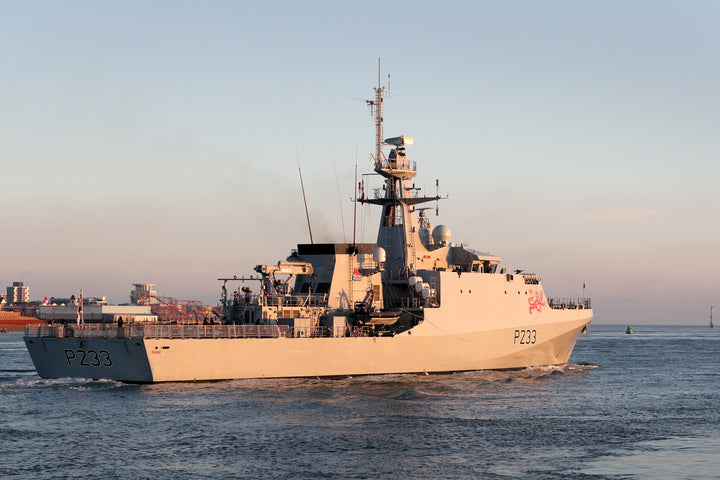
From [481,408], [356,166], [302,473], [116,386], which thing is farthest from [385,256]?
[302,473]

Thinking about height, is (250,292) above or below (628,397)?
above

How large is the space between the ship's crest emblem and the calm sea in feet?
19.3

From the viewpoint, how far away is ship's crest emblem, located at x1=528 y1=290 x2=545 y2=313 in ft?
128

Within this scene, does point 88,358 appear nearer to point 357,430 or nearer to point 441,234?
point 357,430

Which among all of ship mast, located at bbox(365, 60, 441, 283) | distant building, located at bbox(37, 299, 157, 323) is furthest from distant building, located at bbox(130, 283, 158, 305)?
ship mast, located at bbox(365, 60, 441, 283)

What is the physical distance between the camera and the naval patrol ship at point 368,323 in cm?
2947

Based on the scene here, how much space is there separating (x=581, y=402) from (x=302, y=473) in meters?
15.0

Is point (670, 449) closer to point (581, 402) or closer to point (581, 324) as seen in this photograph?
point (581, 402)

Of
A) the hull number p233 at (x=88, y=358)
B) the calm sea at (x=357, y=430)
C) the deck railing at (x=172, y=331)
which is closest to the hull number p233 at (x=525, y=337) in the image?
the calm sea at (x=357, y=430)

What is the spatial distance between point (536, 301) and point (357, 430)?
759 inches

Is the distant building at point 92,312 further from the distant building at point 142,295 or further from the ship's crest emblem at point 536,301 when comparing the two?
Answer: the ship's crest emblem at point 536,301

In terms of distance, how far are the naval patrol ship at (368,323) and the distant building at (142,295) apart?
458 ft

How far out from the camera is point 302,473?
17500mm

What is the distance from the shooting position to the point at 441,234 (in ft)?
127
